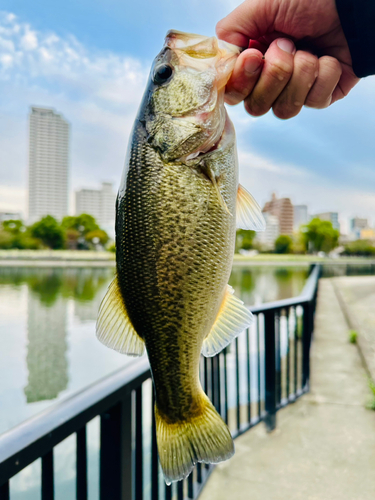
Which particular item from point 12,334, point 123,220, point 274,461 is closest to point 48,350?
point 12,334

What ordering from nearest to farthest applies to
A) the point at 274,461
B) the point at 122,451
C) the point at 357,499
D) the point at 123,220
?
the point at 123,220 → the point at 122,451 → the point at 357,499 → the point at 274,461

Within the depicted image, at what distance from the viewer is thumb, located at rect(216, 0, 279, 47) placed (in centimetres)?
122

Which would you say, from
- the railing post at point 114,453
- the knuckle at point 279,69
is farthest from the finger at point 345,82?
the railing post at point 114,453

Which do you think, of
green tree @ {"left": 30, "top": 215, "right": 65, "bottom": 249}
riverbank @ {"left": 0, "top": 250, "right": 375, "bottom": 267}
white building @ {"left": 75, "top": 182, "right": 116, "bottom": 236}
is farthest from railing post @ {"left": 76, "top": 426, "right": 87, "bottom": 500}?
white building @ {"left": 75, "top": 182, "right": 116, "bottom": 236}

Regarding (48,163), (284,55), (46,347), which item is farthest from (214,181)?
(48,163)

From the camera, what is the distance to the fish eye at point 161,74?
106 centimetres

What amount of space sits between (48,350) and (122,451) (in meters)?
34.0

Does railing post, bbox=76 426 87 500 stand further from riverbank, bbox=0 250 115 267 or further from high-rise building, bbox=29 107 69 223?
high-rise building, bbox=29 107 69 223

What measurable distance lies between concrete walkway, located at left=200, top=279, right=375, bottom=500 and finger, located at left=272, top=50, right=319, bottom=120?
102 inches

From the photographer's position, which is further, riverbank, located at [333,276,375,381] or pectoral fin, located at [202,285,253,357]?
riverbank, located at [333,276,375,381]

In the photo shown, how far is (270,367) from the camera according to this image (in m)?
3.55

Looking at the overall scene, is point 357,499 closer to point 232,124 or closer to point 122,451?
point 122,451

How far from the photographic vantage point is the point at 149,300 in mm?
937

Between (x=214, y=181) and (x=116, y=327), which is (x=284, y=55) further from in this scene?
(x=116, y=327)
